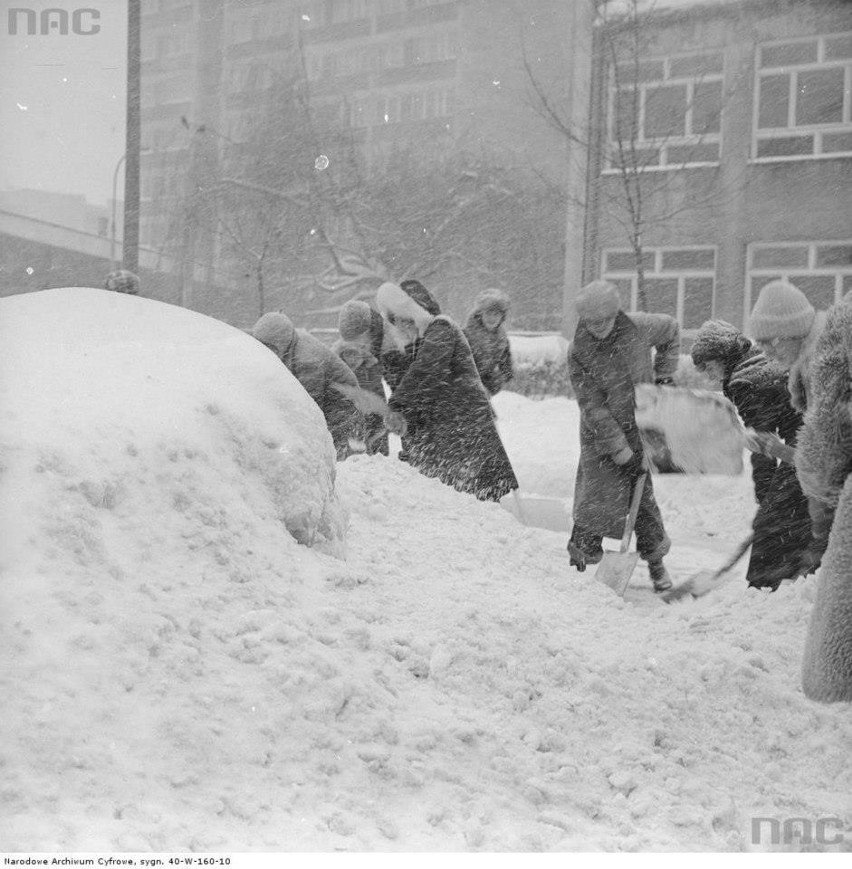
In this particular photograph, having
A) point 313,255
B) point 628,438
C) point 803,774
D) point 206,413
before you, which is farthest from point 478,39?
point 803,774

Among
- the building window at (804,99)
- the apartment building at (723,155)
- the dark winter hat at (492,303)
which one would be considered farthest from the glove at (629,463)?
the building window at (804,99)

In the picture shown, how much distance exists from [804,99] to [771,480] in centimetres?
888

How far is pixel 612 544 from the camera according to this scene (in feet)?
22.7

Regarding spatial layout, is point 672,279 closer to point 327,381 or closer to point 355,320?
point 355,320

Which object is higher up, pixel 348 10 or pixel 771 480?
pixel 348 10

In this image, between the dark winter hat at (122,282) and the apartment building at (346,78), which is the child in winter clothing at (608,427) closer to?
the dark winter hat at (122,282)

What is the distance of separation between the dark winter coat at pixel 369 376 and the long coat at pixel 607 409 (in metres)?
1.54

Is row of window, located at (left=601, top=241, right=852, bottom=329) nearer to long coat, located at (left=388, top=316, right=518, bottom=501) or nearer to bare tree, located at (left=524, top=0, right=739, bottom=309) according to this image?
bare tree, located at (left=524, top=0, right=739, bottom=309)

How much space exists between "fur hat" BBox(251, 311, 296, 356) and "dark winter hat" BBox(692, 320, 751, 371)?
2.16m

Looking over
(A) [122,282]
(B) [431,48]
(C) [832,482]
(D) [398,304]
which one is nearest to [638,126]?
(B) [431,48]

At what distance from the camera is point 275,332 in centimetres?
554

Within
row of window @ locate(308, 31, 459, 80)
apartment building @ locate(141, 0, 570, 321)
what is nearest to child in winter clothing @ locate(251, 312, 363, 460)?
apartment building @ locate(141, 0, 570, 321)

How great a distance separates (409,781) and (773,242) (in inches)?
472

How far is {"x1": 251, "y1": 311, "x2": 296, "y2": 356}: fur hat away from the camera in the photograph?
5.53 m
